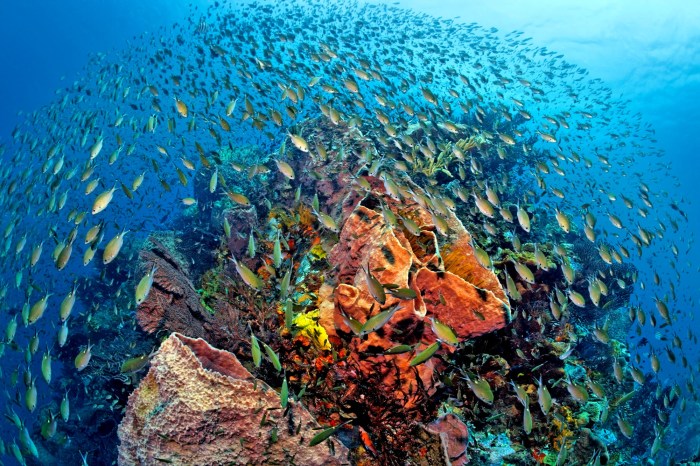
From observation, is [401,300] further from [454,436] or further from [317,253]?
[317,253]

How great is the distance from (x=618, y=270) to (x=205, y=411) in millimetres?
14397

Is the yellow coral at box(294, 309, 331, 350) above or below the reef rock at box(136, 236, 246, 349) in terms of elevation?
below

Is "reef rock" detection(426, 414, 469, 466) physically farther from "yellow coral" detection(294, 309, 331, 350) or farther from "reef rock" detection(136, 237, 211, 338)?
"reef rock" detection(136, 237, 211, 338)

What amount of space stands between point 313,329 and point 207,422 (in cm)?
132

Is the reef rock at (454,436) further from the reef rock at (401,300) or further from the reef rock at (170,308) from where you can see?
the reef rock at (170,308)

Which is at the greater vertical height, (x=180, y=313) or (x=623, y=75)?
(x=180, y=313)

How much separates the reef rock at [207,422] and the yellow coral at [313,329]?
0.79 metres

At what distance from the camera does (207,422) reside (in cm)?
302

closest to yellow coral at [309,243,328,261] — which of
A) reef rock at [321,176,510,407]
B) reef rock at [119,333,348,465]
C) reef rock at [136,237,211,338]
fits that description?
reef rock at [321,176,510,407]

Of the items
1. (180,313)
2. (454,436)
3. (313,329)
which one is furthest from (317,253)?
(454,436)

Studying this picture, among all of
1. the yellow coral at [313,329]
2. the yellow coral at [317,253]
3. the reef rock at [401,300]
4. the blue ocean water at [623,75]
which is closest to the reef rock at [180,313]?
the yellow coral at [313,329]

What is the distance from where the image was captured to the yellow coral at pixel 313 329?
391cm

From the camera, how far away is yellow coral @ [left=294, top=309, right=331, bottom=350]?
3.91 metres

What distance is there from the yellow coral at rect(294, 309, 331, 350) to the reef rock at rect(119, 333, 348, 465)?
79 cm
